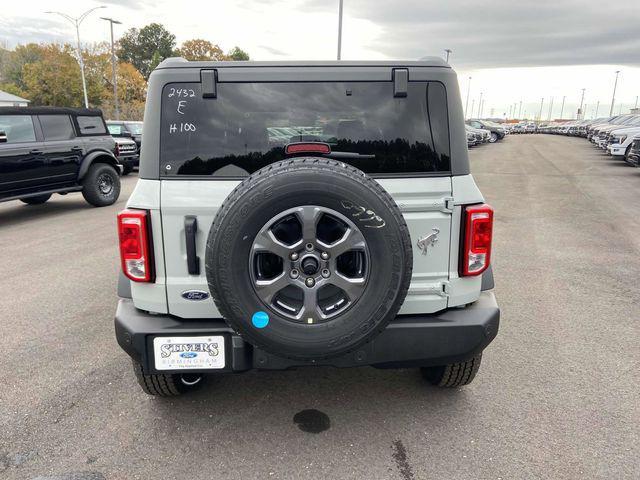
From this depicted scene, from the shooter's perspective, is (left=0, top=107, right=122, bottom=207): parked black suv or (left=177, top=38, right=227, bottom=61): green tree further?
(left=177, top=38, right=227, bottom=61): green tree

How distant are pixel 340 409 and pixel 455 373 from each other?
0.74m

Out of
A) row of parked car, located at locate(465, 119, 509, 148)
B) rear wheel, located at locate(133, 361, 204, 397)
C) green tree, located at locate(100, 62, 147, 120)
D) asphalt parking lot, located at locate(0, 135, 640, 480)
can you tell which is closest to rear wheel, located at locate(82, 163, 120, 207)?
asphalt parking lot, located at locate(0, 135, 640, 480)

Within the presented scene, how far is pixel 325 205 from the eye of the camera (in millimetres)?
2158

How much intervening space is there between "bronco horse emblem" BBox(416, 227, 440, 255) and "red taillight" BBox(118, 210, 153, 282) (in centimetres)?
138

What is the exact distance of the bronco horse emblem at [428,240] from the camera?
100 inches

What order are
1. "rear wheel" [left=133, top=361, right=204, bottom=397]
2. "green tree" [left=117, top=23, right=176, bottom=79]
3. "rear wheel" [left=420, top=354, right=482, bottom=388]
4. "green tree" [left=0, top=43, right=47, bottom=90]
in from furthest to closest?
1. "green tree" [left=117, top=23, right=176, bottom=79]
2. "green tree" [left=0, top=43, right=47, bottom=90]
3. "rear wheel" [left=420, top=354, right=482, bottom=388]
4. "rear wheel" [left=133, top=361, right=204, bottom=397]

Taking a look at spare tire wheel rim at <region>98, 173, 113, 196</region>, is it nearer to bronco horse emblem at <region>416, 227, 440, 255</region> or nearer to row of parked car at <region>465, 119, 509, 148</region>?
bronco horse emblem at <region>416, 227, 440, 255</region>

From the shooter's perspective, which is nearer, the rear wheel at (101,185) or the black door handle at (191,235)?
the black door handle at (191,235)

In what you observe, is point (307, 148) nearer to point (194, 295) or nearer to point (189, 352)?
point (194, 295)

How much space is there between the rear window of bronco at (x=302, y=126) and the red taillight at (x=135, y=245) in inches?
11.3

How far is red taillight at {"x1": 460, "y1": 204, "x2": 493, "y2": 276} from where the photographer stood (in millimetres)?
2547

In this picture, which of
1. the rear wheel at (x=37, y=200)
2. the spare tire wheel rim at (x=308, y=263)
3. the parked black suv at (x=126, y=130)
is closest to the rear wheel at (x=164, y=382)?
the spare tire wheel rim at (x=308, y=263)

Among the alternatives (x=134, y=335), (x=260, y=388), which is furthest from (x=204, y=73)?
(x=260, y=388)

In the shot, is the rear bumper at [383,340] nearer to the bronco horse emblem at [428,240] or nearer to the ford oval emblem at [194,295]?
the ford oval emblem at [194,295]
